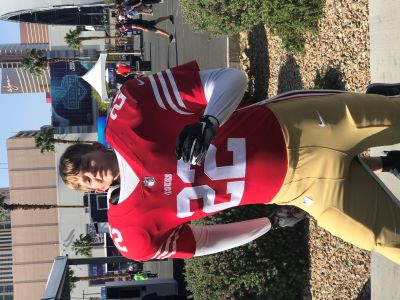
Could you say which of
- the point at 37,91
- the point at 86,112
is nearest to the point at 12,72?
the point at 37,91

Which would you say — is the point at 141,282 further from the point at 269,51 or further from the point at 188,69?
the point at 188,69

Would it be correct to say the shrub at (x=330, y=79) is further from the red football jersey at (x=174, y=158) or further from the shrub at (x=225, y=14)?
the red football jersey at (x=174, y=158)

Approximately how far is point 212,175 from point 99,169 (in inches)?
30.8

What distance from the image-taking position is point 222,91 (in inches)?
122

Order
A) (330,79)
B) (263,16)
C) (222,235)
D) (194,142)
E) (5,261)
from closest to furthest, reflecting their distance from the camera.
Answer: (194,142), (222,235), (330,79), (263,16), (5,261)

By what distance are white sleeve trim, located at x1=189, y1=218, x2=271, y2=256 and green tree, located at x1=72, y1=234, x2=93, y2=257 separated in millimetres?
46000

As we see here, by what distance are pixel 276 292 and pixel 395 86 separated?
5073 mm

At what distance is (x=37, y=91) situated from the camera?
132500mm

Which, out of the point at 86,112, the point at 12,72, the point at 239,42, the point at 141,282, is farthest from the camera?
the point at 12,72

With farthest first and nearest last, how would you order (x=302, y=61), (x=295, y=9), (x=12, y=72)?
(x=12, y=72) → (x=302, y=61) → (x=295, y=9)

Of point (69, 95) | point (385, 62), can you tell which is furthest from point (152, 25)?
point (69, 95)

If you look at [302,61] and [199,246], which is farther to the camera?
[302,61]

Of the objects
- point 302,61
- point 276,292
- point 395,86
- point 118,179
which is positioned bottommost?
point 276,292

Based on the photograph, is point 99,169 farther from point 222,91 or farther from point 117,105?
point 222,91
